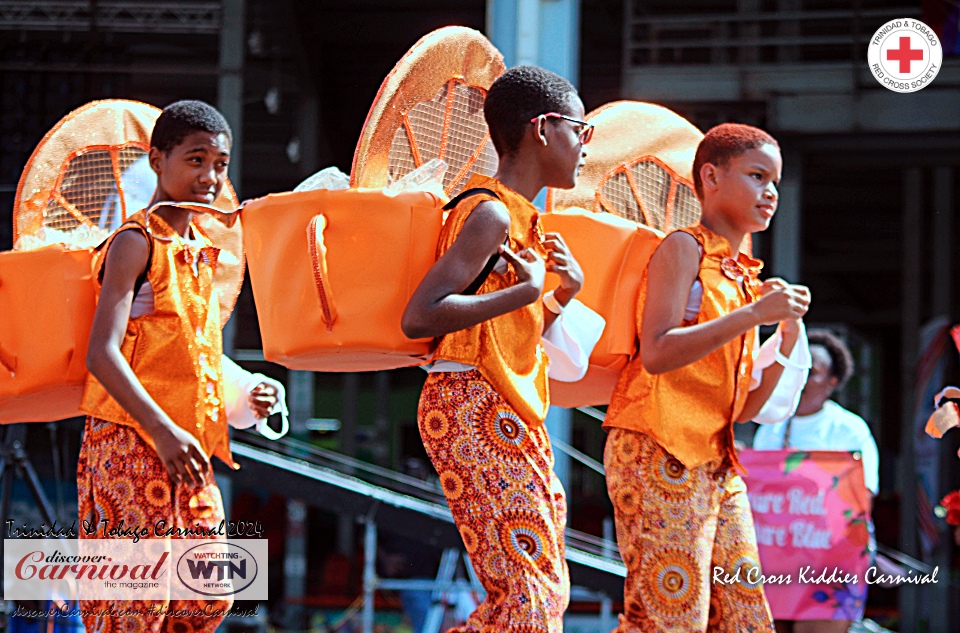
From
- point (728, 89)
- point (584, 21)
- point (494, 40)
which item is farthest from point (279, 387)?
point (584, 21)

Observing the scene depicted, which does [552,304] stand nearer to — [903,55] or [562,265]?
[562,265]

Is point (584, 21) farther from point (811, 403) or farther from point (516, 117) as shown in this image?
point (516, 117)

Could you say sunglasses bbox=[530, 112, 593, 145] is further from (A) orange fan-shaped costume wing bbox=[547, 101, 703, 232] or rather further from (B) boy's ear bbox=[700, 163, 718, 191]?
(A) orange fan-shaped costume wing bbox=[547, 101, 703, 232]

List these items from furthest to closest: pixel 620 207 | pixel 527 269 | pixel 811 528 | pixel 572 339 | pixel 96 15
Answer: pixel 96 15 → pixel 811 528 → pixel 620 207 → pixel 572 339 → pixel 527 269

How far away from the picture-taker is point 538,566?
2.61 meters

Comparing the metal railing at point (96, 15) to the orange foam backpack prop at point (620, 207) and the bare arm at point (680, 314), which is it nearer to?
the orange foam backpack prop at point (620, 207)

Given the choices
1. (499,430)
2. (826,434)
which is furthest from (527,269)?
(826,434)

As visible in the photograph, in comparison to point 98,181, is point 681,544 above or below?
below

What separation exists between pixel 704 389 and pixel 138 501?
4.57 ft

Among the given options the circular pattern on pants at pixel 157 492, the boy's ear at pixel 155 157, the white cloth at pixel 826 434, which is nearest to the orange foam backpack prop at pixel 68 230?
the boy's ear at pixel 155 157

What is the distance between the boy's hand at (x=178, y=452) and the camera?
2881 mm

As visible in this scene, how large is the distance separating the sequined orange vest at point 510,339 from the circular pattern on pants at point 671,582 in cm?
48

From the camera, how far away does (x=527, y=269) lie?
2.74 m

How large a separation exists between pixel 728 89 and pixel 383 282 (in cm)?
735
